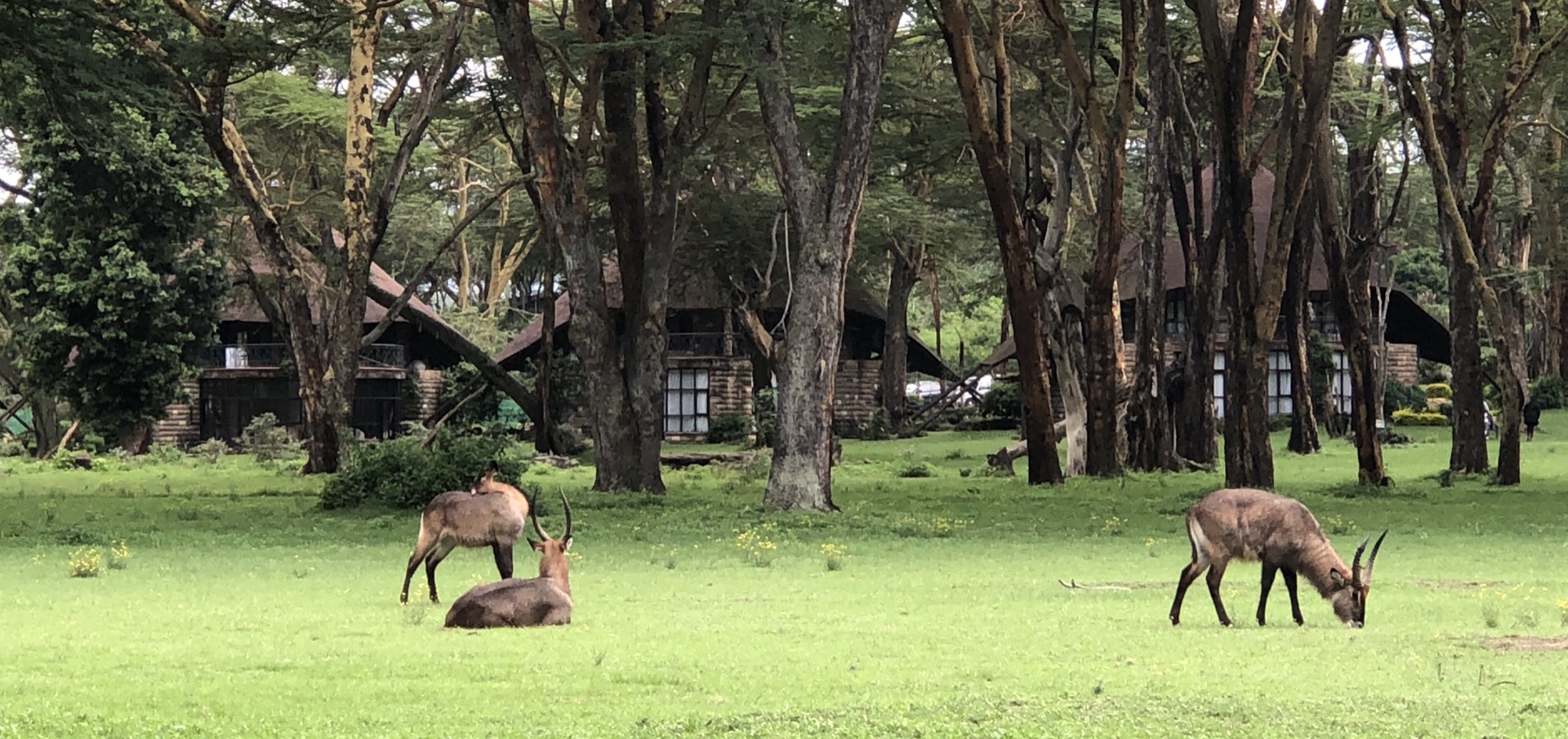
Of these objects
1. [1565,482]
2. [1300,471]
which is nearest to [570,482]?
[1300,471]

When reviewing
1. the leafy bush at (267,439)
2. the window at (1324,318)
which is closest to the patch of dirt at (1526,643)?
the leafy bush at (267,439)

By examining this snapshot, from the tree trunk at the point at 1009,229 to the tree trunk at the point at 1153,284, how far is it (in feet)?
8.93

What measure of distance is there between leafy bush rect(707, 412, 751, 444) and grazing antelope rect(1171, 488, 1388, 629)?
1661 inches

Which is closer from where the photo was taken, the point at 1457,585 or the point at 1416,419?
the point at 1457,585

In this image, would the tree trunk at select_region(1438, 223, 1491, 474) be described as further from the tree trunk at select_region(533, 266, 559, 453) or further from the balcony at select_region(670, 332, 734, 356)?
the balcony at select_region(670, 332, 734, 356)

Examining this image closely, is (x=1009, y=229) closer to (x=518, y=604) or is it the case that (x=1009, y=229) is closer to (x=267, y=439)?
(x=518, y=604)

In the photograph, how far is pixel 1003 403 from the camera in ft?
189

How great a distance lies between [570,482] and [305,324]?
21.1 ft

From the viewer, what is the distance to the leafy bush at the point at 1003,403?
5741cm

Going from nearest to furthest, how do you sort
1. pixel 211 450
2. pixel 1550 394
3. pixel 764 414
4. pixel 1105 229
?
pixel 1105 229 → pixel 211 450 → pixel 764 414 → pixel 1550 394

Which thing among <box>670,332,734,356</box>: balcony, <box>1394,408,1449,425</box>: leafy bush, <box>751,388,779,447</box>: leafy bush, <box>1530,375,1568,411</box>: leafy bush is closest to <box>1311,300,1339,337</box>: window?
<box>1394,408,1449,425</box>: leafy bush

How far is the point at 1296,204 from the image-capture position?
991 inches

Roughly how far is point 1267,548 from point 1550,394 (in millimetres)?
46948

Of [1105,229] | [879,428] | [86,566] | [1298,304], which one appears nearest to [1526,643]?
[86,566]
